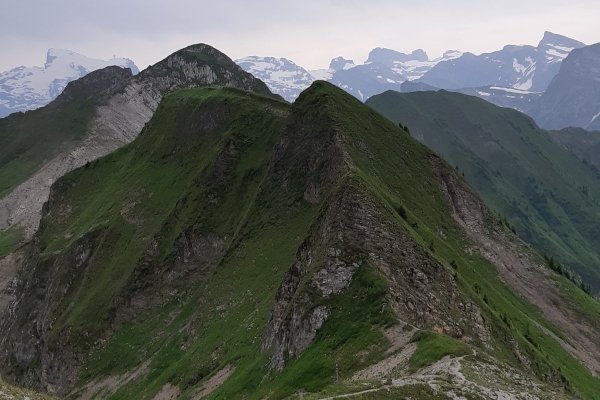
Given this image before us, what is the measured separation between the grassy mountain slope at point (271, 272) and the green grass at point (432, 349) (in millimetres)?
220

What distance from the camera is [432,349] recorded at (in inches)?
1654

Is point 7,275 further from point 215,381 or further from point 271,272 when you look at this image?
point 215,381

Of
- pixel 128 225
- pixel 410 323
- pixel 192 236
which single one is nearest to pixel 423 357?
pixel 410 323

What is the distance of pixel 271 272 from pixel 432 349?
38562 millimetres

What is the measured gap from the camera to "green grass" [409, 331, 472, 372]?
1593 inches

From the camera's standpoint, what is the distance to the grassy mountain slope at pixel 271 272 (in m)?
54.1

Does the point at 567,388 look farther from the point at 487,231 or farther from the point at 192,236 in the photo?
the point at 192,236

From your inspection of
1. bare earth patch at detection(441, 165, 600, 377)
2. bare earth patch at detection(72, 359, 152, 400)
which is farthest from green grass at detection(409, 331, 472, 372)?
bare earth patch at detection(72, 359, 152, 400)

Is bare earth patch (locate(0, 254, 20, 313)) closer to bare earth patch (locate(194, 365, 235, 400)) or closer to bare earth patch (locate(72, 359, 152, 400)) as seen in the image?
bare earth patch (locate(72, 359, 152, 400))

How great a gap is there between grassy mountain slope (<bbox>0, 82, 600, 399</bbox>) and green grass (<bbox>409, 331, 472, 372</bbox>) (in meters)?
0.22

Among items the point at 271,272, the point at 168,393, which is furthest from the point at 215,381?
the point at 271,272

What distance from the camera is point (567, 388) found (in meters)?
61.1

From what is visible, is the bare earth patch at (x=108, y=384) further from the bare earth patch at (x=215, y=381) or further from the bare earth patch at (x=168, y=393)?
the bare earth patch at (x=215, y=381)

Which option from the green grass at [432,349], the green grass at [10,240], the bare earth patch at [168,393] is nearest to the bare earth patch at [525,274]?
the green grass at [432,349]
